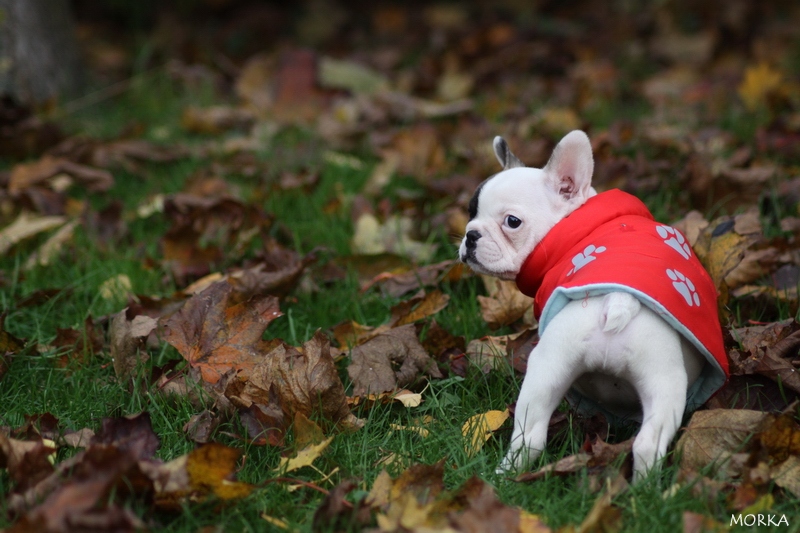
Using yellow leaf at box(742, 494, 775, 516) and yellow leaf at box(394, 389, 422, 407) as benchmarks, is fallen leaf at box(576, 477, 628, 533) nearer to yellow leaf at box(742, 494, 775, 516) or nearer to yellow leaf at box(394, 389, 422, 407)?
yellow leaf at box(742, 494, 775, 516)

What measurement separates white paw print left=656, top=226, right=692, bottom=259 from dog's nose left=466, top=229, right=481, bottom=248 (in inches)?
18.6

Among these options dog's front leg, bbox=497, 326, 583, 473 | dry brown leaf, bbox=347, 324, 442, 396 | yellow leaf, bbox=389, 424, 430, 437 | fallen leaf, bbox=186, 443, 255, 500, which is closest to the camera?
fallen leaf, bbox=186, 443, 255, 500

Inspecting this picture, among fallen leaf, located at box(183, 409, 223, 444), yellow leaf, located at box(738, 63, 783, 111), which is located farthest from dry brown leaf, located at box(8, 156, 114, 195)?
yellow leaf, located at box(738, 63, 783, 111)

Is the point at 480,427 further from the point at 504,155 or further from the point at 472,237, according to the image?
the point at 504,155

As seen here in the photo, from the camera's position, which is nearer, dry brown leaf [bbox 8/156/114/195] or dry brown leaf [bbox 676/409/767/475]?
dry brown leaf [bbox 676/409/767/475]

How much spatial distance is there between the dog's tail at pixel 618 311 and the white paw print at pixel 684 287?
119 mm

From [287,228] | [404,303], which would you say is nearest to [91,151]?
[287,228]

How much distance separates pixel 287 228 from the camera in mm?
3506

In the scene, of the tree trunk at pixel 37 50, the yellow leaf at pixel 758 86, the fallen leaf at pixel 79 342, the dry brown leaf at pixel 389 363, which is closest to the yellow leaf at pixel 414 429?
the dry brown leaf at pixel 389 363

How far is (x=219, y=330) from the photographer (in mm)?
2529

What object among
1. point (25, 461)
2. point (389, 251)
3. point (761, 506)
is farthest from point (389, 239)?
point (761, 506)

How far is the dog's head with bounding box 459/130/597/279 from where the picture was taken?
2260 mm

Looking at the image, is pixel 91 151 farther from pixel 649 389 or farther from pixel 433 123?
pixel 649 389

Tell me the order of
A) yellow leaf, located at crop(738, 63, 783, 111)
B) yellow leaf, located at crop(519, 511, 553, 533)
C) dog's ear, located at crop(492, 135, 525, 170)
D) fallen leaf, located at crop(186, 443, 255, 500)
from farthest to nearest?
yellow leaf, located at crop(738, 63, 783, 111) → dog's ear, located at crop(492, 135, 525, 170) → fallen leaf, located at crop(186, 443, 255, 500) → yellow leaf, located at crop(519, 511, 553, 533)
